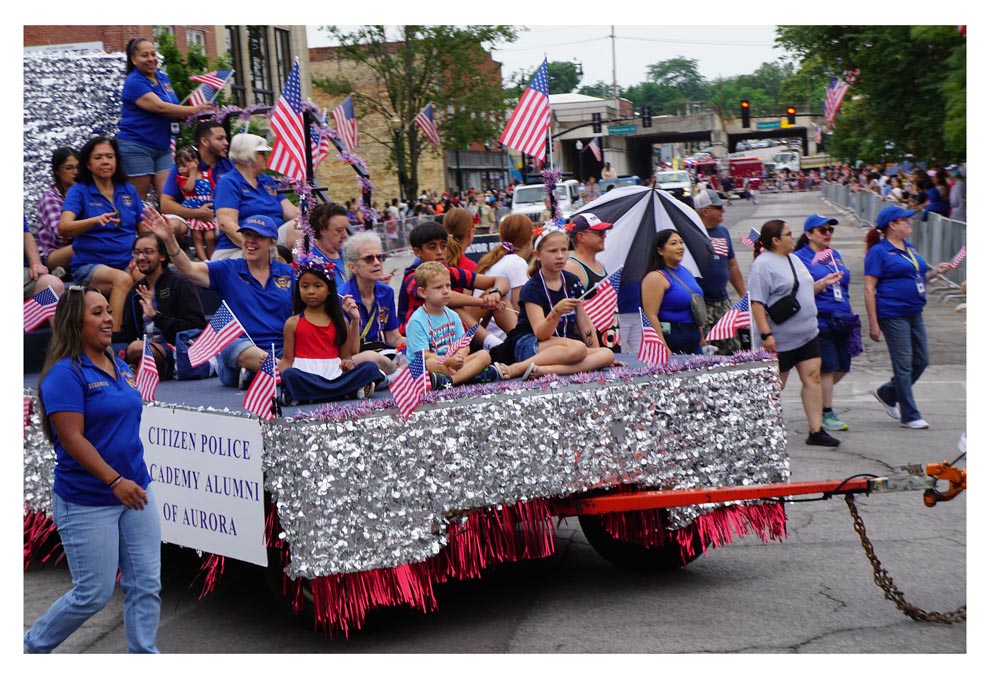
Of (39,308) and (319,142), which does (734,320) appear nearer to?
(319,142)

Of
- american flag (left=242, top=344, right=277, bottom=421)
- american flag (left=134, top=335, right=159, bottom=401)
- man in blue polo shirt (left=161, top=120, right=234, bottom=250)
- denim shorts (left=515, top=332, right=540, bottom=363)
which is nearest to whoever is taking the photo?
american flag (left=242, top=344, right=277, bottom=421)

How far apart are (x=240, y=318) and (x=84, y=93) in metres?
3.48

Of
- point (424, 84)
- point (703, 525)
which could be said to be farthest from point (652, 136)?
point (703, 525)

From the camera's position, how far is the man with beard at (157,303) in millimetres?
6547

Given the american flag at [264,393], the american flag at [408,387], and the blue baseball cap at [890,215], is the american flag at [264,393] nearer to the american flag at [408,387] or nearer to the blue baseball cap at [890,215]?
the american flag at [408,387]

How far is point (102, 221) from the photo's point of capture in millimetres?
7145

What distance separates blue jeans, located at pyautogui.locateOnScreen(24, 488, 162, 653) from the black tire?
2271 mm

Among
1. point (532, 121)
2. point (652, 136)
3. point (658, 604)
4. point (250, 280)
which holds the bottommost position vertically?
point (658, 604)

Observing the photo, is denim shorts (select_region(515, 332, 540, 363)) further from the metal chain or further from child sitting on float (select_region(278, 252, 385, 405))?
the metal chain

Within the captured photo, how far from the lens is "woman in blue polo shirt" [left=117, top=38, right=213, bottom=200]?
802 centimetres

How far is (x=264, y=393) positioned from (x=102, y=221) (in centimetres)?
322

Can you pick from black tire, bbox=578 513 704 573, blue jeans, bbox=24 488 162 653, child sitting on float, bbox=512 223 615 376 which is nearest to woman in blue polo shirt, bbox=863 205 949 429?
child sitting on float, bbox=512 223 615 376

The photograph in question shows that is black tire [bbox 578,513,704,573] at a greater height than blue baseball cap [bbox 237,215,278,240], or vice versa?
blue baseball cap [bbox 237,215,278,240]

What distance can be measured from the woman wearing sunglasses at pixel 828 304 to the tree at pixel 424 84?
19.1 metres
